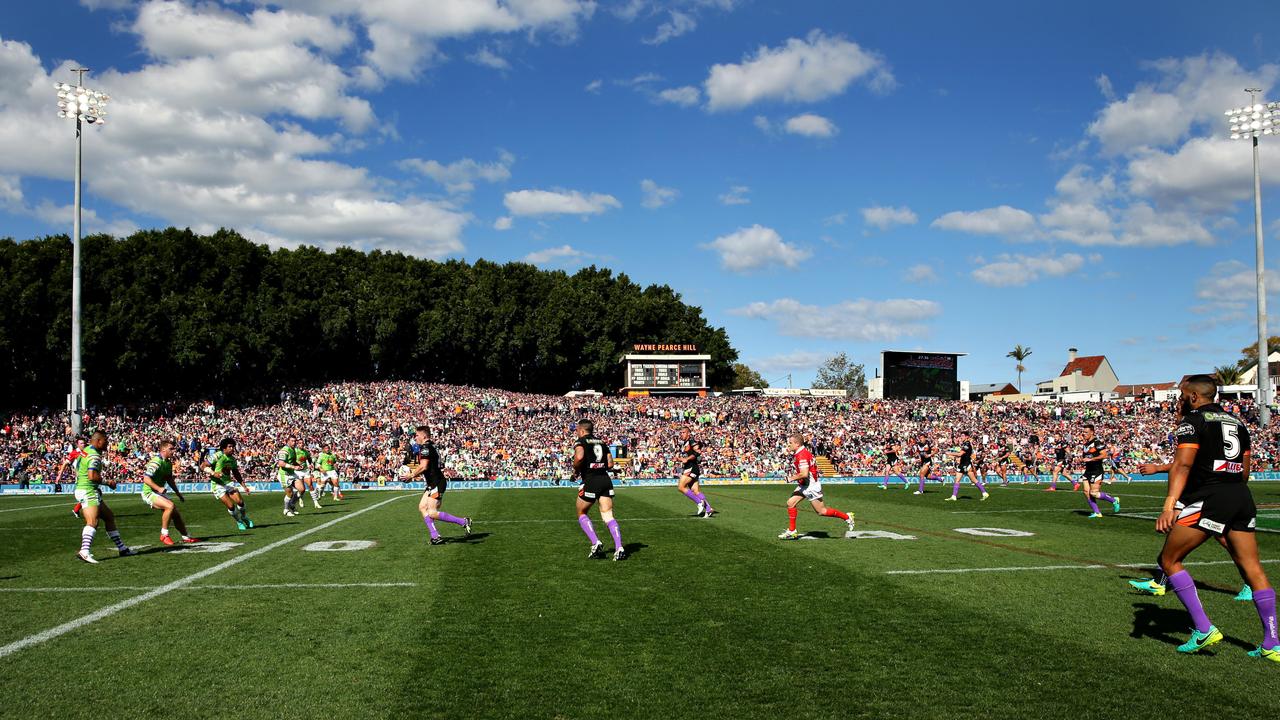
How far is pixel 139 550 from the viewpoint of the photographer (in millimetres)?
13445

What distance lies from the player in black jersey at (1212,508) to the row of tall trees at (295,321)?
53.6m

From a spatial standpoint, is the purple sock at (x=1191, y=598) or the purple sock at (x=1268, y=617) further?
the purple sock at (x=1191, y=598)

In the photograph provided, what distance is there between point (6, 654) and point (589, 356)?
2800 inches

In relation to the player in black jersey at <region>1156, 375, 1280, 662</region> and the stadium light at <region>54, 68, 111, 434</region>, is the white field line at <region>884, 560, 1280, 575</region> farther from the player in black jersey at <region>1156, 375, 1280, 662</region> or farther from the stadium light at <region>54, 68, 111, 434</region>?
the stadium light at <region>54, 68, 111, 434</region>

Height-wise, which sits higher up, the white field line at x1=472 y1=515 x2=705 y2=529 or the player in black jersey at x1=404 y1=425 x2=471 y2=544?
the player in black jersey at x1=404 y1=425 x2=471 y2=544

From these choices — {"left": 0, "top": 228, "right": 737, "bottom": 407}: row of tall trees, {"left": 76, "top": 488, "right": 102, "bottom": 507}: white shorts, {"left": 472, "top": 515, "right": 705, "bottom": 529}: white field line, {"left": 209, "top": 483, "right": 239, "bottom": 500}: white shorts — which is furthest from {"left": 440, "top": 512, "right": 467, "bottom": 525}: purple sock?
{"left": 0, "top": 228, "right": 737, "bottom": 407}: row of tall trees

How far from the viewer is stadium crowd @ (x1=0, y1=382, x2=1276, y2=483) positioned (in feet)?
134

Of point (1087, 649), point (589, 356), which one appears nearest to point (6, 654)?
point (1087, 649)

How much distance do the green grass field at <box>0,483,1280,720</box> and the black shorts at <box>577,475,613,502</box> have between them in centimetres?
100

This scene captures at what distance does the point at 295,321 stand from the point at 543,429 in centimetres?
2291

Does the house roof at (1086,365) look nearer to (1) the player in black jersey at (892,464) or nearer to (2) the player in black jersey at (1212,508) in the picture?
(1) the player in black jersey at (892,464)

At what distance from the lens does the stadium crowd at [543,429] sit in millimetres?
40875

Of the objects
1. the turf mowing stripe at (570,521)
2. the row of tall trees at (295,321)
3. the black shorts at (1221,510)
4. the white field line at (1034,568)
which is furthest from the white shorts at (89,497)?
the row of tall trees at (295,321)

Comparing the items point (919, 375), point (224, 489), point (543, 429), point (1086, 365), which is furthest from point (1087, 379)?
point (224, 489)
